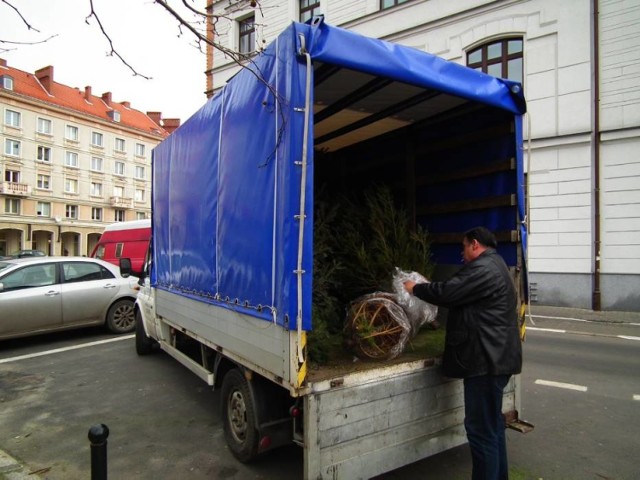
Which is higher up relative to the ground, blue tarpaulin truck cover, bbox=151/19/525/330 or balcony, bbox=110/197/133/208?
balcony, bbox=110/197/133/208

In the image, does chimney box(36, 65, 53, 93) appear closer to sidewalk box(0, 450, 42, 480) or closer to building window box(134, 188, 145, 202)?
building window box(134, 188, 145, 202)

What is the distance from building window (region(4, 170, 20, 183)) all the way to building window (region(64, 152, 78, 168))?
4872 millimetres

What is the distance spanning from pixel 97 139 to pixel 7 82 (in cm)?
972

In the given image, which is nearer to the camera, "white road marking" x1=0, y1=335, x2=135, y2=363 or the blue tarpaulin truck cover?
the blue tarpaulin truck cover

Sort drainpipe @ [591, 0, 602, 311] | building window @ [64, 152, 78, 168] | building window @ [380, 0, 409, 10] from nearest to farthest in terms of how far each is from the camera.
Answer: drainpipe @ [591, 0, 602, 311], building window @ [380, 0, 409, 10], building window @ [64, 152, 78, 168]

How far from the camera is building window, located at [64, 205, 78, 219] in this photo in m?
47.3

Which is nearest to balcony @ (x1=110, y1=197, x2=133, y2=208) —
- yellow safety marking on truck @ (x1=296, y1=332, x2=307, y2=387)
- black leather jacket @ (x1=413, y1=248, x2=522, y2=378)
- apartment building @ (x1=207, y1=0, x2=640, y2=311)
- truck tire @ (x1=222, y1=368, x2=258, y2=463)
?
apartment building @ (x1=207, y1=0, x2=640, y2=311)

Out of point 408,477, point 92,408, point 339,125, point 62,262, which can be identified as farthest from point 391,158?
point 62,262

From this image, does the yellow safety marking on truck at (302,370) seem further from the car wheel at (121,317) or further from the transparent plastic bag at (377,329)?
the car wheel at (121,317)

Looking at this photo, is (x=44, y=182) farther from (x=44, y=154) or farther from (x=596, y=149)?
(x=596, y=149)

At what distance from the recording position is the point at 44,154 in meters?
45.8

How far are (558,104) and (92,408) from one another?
13.7 metres

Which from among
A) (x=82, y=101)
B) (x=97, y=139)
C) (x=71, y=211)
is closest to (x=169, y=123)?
(x=82, y=101)

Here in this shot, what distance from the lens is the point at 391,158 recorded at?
5.07m
